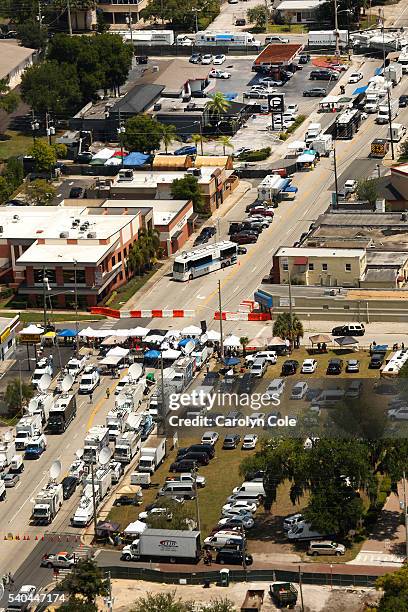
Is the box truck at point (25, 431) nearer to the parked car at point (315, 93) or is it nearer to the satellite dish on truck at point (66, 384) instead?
the satellite dish on truck at point (66, 384)

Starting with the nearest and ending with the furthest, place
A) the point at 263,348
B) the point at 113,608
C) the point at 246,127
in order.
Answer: the point at 113,608 < the point at 263,348 < the point at 246,127

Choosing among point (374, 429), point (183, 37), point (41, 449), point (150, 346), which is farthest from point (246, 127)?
point (374, 429)

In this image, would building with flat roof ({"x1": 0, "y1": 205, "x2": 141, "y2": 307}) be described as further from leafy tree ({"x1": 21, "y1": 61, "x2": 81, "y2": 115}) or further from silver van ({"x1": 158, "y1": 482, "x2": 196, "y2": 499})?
silver van ({"x1": 158, "y1": 482, "x2": 196, "y2": 499})

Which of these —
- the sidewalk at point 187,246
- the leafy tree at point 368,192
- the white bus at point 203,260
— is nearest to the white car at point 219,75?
the sidewalk at point 187,246

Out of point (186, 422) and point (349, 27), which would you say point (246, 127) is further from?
point (186, 422)

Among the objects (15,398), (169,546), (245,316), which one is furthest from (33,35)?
(169,546)

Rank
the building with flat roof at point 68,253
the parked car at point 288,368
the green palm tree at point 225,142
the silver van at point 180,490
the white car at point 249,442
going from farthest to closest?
the green palm tree at point 225,142 → the building with flat roof at point 68,253 → the parked car at point 288,368 → the white car at point 249,442 → the silver van at point 180,490

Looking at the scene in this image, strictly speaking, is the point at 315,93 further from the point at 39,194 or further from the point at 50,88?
the point at 39,194
